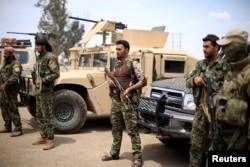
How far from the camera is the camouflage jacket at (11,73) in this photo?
5.55 m

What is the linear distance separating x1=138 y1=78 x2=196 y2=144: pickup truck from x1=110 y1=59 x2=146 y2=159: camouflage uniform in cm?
26

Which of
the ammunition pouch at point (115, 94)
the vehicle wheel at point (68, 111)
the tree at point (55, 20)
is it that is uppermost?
the tree at point (55, 20)

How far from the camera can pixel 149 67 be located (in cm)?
604

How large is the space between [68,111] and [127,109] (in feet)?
7.15

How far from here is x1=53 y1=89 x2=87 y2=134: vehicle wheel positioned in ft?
19.2

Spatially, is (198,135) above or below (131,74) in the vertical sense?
below

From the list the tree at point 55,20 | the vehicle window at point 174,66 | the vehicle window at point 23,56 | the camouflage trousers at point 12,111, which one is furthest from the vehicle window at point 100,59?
the tree at point 55,20

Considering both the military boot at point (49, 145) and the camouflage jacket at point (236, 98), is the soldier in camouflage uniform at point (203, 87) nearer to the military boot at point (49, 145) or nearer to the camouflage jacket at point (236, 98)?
the camouflage jacket at point (236, 98)

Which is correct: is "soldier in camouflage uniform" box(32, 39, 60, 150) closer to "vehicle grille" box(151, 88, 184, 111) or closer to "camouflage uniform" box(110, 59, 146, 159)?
"camouflage uniform" box(110, 59, 146, 159)

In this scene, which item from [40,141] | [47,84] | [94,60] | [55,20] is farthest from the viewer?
[55,20]

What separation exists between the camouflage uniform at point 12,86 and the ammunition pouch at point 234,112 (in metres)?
4.19

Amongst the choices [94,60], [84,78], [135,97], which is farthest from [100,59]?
[135,97]

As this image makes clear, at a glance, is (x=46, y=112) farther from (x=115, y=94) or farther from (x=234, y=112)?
(x=234, y=112)

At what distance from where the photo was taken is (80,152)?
4793 mm
